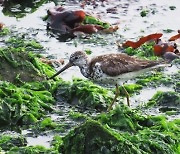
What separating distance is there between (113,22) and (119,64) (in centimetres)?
336

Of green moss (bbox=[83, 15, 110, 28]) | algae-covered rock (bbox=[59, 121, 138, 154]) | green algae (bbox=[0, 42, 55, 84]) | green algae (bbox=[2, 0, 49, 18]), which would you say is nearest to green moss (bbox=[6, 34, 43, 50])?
green moss (bbox=[83, 15, 110, 28])

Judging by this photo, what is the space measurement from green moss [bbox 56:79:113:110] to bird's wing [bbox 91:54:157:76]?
0.38m

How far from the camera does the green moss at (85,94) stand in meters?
8.51

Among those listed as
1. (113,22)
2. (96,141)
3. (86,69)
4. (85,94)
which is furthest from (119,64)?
(113,22)

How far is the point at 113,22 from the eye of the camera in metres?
11.6

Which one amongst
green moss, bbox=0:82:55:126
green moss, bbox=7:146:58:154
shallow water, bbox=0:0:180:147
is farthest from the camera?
shallow water, bbox=0:0:180:147

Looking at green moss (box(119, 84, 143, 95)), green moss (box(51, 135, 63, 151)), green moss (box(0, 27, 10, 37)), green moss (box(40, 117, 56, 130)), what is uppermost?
green moss (box(51, 135, 63, 151))

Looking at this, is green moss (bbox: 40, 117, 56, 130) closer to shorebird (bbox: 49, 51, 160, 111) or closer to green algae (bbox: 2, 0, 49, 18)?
shorebird (bbox: 49, 51, 160, 111)

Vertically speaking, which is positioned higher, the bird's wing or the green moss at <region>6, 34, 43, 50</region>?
the bird's wing

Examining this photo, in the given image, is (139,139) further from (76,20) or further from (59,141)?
(76,20)

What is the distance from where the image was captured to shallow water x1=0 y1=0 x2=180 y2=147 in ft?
34.2

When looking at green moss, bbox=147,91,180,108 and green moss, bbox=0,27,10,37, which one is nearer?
green moss, bbox=147,91,180,108

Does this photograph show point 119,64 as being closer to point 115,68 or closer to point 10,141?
point 115,68

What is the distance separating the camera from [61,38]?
432 inches
